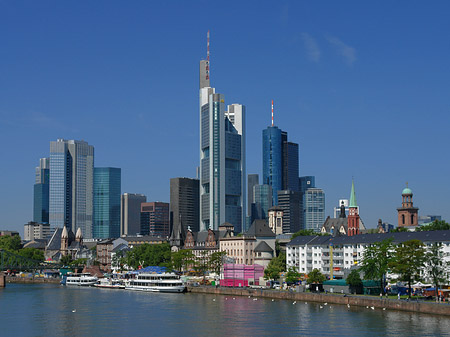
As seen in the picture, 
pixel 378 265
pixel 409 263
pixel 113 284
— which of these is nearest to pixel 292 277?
pixel 378 265

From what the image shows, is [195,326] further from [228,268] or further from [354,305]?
[228,268]

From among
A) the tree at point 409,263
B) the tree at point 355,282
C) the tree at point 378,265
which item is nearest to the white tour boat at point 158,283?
the tree at point 355,282

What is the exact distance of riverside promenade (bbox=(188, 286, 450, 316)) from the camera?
330ft

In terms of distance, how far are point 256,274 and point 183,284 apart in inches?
769

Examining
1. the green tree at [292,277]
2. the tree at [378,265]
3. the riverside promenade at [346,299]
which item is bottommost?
the riverside promenade at [346,299]

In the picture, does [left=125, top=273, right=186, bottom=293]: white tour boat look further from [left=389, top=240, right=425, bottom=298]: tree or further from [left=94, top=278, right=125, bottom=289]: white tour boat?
[left=389, top=240, right=425, bottom=298]: tree

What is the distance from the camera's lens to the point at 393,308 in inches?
4195

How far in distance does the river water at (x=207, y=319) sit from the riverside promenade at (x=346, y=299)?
6.39 feet

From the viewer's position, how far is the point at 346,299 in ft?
386

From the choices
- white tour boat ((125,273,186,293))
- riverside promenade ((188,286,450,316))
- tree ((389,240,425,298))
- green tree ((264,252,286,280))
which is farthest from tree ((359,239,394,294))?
white tour boat ((125,273,186,293))

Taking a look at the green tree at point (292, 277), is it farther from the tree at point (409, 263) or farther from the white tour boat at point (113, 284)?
the white tour boat at point (113, 284)

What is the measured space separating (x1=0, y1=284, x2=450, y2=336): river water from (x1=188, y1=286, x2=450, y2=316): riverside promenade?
195 cm

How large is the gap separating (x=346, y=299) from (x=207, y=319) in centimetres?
2876

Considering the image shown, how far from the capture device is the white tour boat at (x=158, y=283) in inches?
6452
